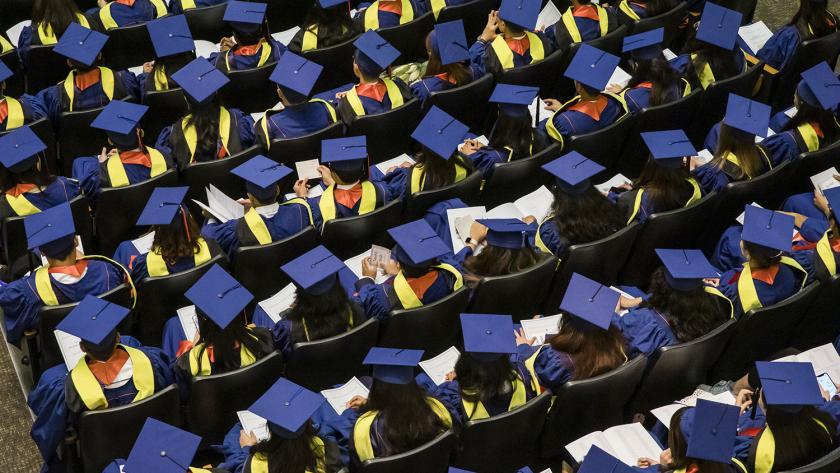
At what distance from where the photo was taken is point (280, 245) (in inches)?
190

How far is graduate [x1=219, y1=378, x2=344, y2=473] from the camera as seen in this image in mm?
3725

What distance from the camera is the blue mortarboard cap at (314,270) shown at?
437cm

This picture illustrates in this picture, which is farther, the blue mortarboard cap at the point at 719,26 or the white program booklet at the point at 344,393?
the blue mortarboard cap at the point at 719,26

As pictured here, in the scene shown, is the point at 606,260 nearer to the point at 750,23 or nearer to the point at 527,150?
the point at 527,150

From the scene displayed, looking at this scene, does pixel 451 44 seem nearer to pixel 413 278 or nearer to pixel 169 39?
pixel 169 39

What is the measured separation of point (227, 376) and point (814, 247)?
311cm

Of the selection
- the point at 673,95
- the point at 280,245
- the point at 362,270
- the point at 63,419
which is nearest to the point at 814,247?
the point at 673,95

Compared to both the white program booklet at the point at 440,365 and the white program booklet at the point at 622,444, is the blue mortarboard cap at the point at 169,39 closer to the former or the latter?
the white program booklet at the point at 440,365

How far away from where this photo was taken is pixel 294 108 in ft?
19.2

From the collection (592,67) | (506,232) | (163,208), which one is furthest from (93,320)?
(592,67)

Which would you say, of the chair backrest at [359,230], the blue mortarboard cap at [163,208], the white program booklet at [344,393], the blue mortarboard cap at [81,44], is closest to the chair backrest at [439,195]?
the chair backrest at [359,230]

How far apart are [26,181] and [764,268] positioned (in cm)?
390

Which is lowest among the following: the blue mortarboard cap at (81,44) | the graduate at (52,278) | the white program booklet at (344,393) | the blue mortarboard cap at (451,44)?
the white program booklet at (344,393)

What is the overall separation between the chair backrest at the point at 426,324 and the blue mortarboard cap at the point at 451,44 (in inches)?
77.6
